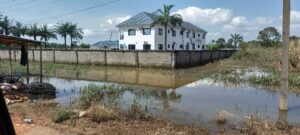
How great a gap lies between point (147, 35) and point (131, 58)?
17925 mm

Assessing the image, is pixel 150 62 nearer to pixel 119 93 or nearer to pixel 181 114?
pixel 119 93

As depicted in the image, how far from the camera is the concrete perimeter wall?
2681cm

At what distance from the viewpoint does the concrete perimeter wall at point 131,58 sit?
88.0 feet

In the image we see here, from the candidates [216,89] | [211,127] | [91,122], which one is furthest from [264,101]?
[91,122]

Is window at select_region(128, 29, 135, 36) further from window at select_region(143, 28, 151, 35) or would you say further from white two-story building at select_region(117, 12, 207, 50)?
window at select_region(143, 28, 151, 35)

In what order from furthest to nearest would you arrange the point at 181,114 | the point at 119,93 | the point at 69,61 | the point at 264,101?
the point at 69,61 < the point at 119,93 < the point at 264,101 < the point at 181,114

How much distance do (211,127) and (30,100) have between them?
6.52m

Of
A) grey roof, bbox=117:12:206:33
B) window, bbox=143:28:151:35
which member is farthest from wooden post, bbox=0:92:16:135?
window, bbox=143:28:151:35

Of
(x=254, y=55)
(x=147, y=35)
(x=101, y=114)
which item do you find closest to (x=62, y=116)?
(x=101, y=114)

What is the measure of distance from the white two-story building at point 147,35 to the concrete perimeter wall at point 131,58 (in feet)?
38.5

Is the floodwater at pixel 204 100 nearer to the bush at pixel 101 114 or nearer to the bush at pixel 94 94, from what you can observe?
the bush at pixel 94 94

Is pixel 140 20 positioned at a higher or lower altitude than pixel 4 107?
higher

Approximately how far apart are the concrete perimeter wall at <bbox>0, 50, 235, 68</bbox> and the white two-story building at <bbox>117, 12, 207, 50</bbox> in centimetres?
1175

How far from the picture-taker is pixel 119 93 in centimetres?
1403
